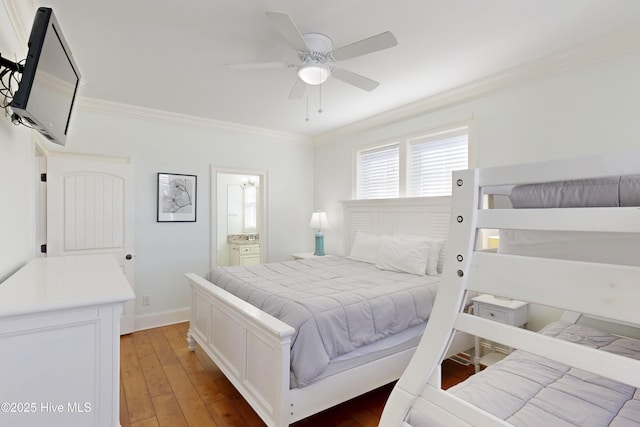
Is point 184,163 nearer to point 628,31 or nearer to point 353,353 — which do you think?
point 353,353

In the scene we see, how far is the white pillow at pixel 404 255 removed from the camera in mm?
3148

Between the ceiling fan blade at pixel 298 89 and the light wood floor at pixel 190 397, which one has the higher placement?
the ceiling fan blade at pixel 298 89

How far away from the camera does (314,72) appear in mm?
2312

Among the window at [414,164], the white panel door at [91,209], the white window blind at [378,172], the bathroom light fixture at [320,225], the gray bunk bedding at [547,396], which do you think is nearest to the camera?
the gray bunk bedding at [547,396]

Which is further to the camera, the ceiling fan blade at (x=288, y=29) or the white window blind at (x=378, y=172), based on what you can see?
the white window blind at (x=378, y=172)

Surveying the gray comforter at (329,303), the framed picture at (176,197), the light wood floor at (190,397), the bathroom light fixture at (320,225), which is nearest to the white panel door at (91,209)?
the framed picture at (176,197)

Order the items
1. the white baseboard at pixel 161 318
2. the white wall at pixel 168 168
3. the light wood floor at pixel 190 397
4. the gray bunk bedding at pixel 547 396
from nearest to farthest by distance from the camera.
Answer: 1. the gray bunk bedding at pixel 547 396
2. the light wood floor at pixel 190 397
3. the white wall at pixel 168 168
4. the white baseboard at pixel 161 318

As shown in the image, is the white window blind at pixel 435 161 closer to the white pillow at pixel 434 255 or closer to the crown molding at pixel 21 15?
the white pillow at pixel 434 255

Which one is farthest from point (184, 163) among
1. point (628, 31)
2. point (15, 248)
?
point (628, 31)

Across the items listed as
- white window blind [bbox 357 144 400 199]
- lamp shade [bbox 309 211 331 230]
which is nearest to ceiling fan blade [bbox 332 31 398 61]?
white window blind [bbox 357 144 400 199]

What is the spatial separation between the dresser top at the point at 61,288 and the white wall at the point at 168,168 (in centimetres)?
199

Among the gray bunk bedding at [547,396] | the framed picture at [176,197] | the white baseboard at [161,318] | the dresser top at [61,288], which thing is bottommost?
the white baseboard at [161,318]

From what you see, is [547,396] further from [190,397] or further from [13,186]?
[13,186]

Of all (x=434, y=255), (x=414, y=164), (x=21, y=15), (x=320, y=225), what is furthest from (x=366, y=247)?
(x=21, y=15)
